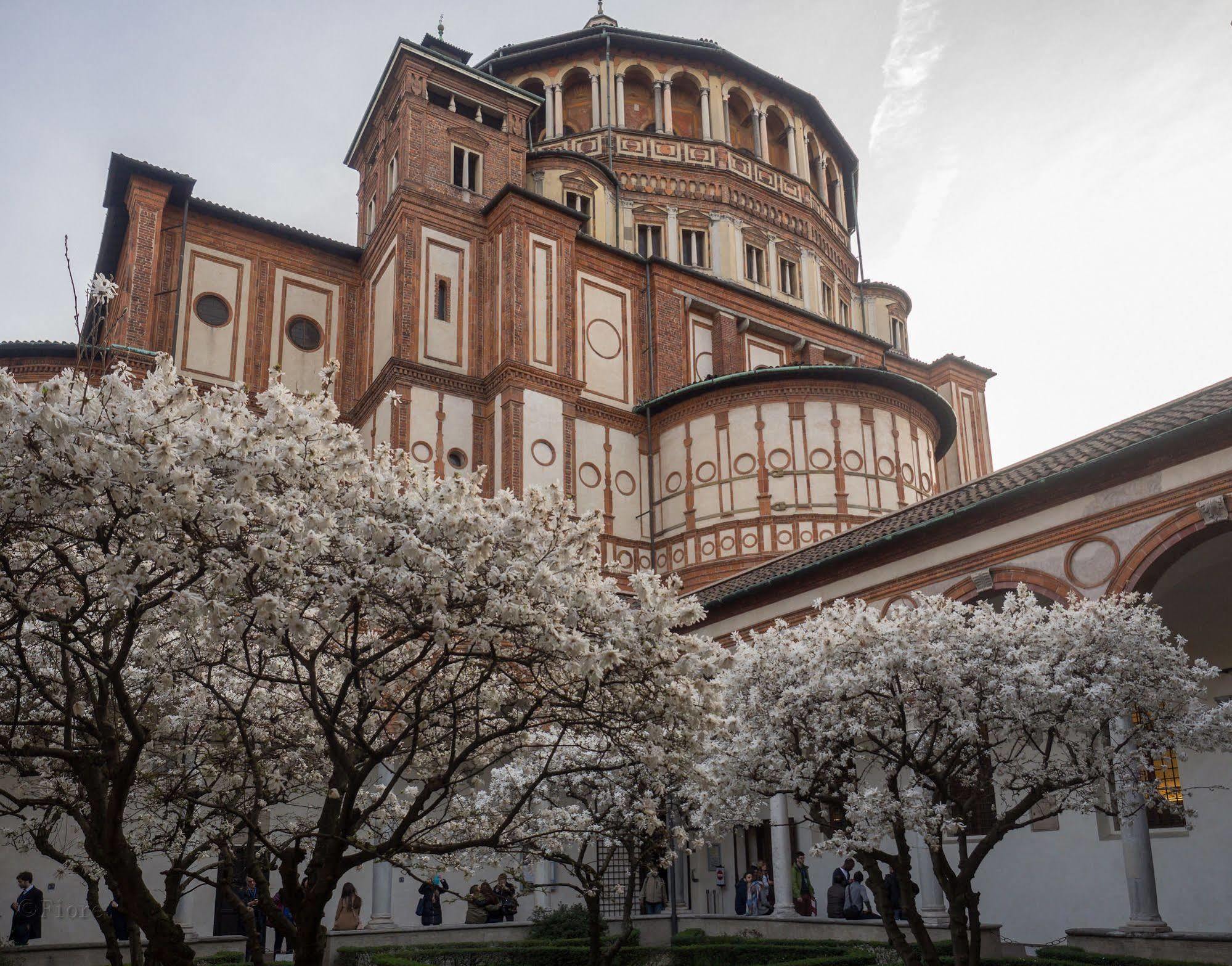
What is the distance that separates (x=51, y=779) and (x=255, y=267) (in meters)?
19.9

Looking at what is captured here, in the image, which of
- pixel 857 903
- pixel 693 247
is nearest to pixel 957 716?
pixel 857 903

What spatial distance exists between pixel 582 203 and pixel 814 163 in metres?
12.1

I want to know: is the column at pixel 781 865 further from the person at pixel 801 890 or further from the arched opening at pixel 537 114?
the arched opening at pixel 537 114

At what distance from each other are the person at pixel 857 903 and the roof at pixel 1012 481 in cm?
548

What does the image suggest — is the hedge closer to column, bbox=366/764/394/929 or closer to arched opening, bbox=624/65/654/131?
column, bbox=366/764/394/929

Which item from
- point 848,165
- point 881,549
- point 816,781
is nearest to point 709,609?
point 881,549

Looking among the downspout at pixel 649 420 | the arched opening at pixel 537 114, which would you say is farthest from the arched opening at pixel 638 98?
the downspout at pixel 649 420

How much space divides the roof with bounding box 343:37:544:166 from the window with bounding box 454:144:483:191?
7.53ft

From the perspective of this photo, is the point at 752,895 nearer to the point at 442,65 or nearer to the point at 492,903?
the point at 492,903

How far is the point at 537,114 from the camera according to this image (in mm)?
41531

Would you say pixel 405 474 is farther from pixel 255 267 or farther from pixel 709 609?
pixel 255 267

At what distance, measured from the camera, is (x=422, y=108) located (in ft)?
104

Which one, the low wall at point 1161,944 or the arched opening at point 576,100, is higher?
the arched opening at point 576,100

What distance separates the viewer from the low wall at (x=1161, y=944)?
13.7 metres
